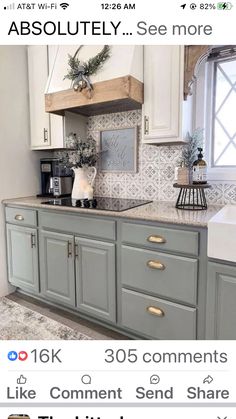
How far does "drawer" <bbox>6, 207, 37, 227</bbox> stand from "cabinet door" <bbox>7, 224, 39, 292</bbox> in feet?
0.16

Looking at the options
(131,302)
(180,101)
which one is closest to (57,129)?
(180,101)

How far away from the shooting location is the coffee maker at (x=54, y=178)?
95.3 inches

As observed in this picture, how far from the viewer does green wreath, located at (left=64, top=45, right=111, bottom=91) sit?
1.88 m

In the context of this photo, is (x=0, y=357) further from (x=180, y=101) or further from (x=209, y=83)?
(x=209, y=83)

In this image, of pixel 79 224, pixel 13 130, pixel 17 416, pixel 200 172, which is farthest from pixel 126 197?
pixel 17 416

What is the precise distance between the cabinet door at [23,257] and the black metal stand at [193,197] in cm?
116

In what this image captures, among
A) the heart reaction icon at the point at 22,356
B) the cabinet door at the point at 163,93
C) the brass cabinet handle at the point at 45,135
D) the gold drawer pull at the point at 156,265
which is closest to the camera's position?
the heart reaction icon at the point at 22,356

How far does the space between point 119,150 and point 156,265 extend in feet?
3.78

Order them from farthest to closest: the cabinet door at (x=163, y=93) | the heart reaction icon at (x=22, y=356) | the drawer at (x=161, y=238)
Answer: the cabinet door at (x=163, y=93)
the drawer at (x=161, y=238)
the heart reaction icon at (x=22, y=356)

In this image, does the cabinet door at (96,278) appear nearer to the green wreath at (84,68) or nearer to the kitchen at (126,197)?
the kitchen at (126,197)

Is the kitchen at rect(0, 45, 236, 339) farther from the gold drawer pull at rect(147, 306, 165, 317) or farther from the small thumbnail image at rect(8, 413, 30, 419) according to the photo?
the small thumbnail image at rect(8, 413, 30, 419)

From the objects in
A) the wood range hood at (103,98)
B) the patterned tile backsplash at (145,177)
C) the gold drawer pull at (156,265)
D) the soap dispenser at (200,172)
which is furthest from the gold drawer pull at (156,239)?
the wood range hood at (103,98)

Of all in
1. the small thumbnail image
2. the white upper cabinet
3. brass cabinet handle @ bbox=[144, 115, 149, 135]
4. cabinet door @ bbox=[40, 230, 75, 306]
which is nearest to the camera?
the small thumbnail image
